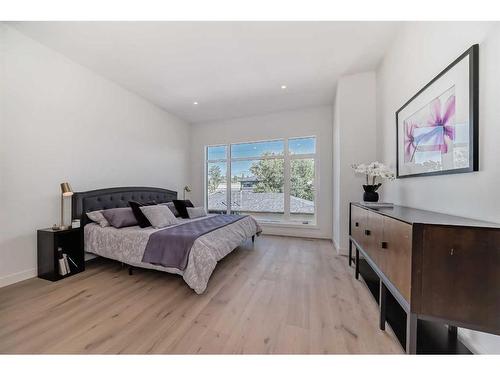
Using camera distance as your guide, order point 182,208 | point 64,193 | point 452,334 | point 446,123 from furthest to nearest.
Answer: point 182,208, point 64,193, point 446,123, point 452,334

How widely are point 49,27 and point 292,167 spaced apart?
4.24 meters

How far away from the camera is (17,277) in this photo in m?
2.24

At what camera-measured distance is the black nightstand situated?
2297 millimetres

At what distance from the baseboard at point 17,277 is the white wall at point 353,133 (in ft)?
13.7

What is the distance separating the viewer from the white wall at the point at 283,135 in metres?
4.26

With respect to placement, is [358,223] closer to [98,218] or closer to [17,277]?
[98,218]

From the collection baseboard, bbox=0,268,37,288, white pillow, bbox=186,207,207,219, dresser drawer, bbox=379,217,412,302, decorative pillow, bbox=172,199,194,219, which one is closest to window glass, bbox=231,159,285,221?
white pillow, bbox=186,207,207,219

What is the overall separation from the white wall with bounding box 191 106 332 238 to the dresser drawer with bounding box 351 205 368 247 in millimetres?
1757

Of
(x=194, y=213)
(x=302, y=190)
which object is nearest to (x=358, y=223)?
(x=302, y=190)

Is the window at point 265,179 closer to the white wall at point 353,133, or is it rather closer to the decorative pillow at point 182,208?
the white wall at point 353,133

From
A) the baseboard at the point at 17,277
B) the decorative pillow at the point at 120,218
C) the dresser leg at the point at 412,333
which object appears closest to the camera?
the dresser leg at the point at 412,333

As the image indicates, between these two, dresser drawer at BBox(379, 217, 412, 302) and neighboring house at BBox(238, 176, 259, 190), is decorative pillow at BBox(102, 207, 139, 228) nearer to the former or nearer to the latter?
neighboring house at BBox(238, 176, 259, 190)

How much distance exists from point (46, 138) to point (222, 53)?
2.48 meters

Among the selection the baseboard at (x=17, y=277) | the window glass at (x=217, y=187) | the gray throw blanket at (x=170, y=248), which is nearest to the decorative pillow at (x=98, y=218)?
the baseboard at (x=17, y=277)
